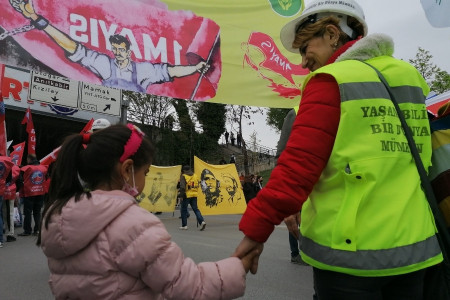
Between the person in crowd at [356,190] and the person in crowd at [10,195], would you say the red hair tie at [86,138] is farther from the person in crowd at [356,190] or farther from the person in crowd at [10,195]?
the person in crowd at [10,195]

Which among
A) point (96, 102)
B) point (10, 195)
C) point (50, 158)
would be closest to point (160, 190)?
point (96, 102)

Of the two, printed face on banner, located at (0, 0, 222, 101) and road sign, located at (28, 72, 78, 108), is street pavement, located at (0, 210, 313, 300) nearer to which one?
printed face on banner, located at (0, 0, 222, 101)

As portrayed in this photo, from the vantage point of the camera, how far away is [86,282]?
61.0 inches

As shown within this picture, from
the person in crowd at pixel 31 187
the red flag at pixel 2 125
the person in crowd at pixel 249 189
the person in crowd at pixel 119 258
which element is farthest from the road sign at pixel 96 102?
the person in crowd at pixel 119 258

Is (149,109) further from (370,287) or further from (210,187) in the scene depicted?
(370,287)

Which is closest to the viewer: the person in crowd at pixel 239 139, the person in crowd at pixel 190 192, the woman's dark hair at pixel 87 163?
the woman's dark hair at pixel 87 163

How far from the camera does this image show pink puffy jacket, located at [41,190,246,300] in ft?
4.90

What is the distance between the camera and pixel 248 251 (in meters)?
1.60

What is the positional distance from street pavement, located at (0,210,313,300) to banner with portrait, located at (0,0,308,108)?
217cm

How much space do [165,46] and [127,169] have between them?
1.67m

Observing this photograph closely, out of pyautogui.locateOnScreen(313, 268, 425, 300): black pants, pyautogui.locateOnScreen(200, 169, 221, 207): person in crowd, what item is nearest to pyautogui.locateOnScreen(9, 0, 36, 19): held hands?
pyautogui.locateOnScreen(313, 268, 425, 300): black pants

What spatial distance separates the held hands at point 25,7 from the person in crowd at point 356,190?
2.08 meters

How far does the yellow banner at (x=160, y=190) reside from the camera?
14.4 meters

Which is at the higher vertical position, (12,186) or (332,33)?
(332,33)
